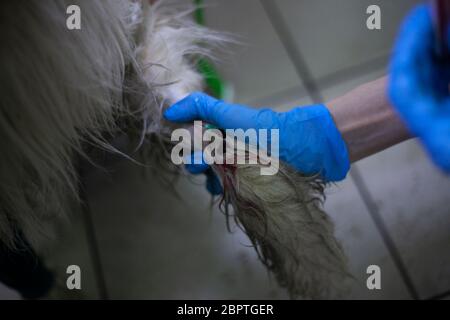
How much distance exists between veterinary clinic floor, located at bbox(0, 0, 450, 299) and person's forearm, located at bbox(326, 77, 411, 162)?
0.95 ft

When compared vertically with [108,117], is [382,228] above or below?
below

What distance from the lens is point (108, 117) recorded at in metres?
0.59

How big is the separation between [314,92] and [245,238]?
43 centimetres

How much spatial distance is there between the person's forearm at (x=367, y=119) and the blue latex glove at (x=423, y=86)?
0.80 ft

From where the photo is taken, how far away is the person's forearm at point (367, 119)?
61cm

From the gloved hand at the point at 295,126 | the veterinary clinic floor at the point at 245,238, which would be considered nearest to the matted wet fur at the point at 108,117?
the gloved hand at the point at 295,126

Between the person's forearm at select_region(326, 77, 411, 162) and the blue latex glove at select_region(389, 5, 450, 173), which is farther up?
the person's forearm at select_region(326, 77, 411, 162)

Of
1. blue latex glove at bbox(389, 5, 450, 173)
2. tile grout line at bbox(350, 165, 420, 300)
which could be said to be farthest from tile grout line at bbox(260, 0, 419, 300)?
blue latex glove at bbox(389, 5, 450, 173)

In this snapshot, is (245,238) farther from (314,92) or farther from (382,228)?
(314,92)

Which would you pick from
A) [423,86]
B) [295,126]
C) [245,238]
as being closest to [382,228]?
[245,238]

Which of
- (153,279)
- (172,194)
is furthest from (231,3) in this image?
(153,279)

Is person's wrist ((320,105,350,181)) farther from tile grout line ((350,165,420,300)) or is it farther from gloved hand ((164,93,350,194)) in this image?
tile grout line ((350,165,420,300))

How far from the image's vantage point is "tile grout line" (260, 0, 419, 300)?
2.77 ft

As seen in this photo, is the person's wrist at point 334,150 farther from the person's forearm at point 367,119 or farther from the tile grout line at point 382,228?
the tile grout line at point 382,228
